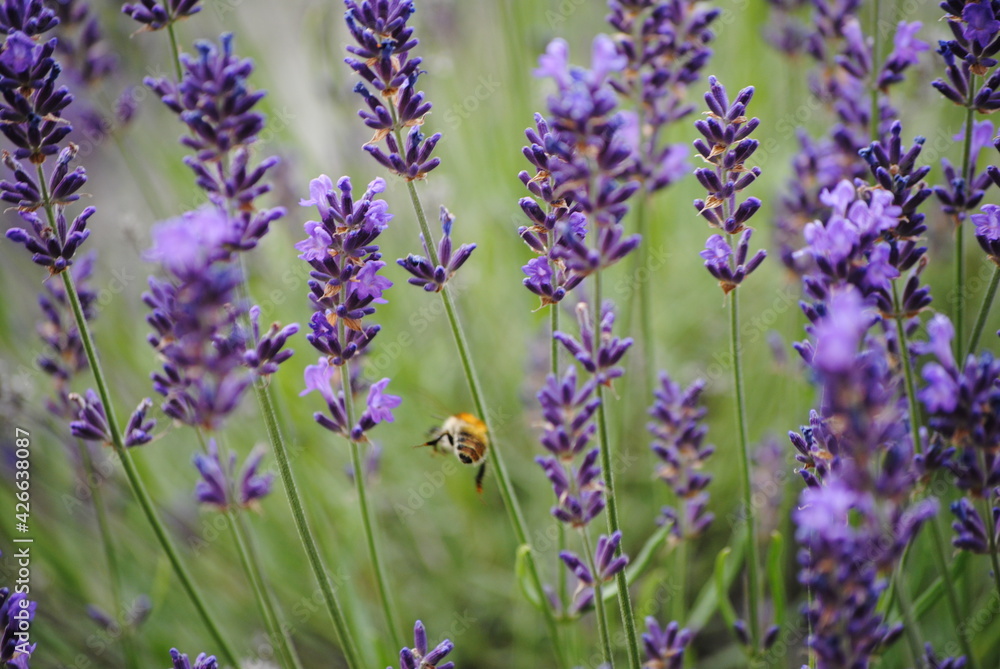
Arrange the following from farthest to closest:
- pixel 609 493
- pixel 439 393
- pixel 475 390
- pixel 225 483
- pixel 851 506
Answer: pixel 439 393 → pixel 225 483 → pixel 475 390 → pixel 609 493 → pixel 851 506

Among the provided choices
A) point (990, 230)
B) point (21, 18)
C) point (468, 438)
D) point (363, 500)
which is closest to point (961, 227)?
point (990, 230)

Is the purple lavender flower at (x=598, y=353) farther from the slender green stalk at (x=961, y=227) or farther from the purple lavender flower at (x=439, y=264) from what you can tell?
the slender green stalk at (x=961, y=227)

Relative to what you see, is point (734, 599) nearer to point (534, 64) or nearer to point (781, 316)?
point (781, 316)

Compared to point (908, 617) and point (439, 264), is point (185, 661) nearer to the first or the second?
point (439, 264)

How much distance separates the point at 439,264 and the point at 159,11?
0.92 meters

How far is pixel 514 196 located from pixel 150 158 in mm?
2106

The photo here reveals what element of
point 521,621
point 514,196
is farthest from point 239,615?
point 514,196

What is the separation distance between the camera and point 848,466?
0.99 meters

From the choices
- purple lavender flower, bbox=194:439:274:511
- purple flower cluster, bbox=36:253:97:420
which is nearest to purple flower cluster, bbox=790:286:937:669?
purple lavender flower, bbox=194:439:274:511

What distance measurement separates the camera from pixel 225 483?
67.5 inches

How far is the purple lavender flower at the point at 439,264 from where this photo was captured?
152 centimetres

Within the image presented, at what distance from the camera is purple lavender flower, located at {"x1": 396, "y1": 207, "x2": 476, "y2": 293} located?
1.52 m

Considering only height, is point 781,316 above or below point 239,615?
above

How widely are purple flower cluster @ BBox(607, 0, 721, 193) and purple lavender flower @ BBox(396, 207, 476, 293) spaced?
777 mm
